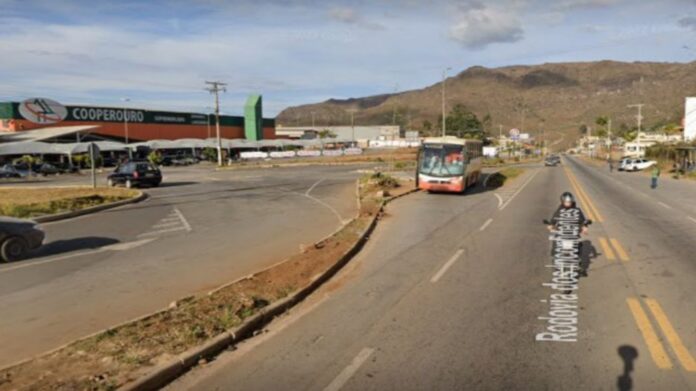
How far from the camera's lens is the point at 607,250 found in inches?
556

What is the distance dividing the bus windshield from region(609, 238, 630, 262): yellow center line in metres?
14.0

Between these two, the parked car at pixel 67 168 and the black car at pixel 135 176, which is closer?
the black car at pixel 135 176

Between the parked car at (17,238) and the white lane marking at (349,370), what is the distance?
10311 mm

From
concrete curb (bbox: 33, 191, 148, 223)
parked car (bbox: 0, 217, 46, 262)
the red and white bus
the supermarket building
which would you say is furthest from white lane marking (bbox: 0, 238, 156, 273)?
the supermarket building

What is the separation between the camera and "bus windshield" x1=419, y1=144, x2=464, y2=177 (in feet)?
96.7

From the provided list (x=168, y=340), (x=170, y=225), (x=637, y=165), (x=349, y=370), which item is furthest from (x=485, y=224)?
(x=637, y=165)

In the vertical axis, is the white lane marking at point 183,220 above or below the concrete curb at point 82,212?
below

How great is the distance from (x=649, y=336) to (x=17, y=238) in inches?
532

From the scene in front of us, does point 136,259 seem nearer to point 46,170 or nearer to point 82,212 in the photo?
point 82,212

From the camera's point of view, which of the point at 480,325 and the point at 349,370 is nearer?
the point at 349,370

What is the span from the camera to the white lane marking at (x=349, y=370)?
20.7ft

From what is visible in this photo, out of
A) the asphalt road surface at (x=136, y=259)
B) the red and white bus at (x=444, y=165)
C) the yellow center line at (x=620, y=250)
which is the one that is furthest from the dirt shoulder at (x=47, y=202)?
the yellow center line at (x=620, y=250)

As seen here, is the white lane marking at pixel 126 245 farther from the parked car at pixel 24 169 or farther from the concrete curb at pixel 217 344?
the parked car at pixel 24 169

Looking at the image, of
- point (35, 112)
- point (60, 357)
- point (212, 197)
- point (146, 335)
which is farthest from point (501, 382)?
point (35, 112)
